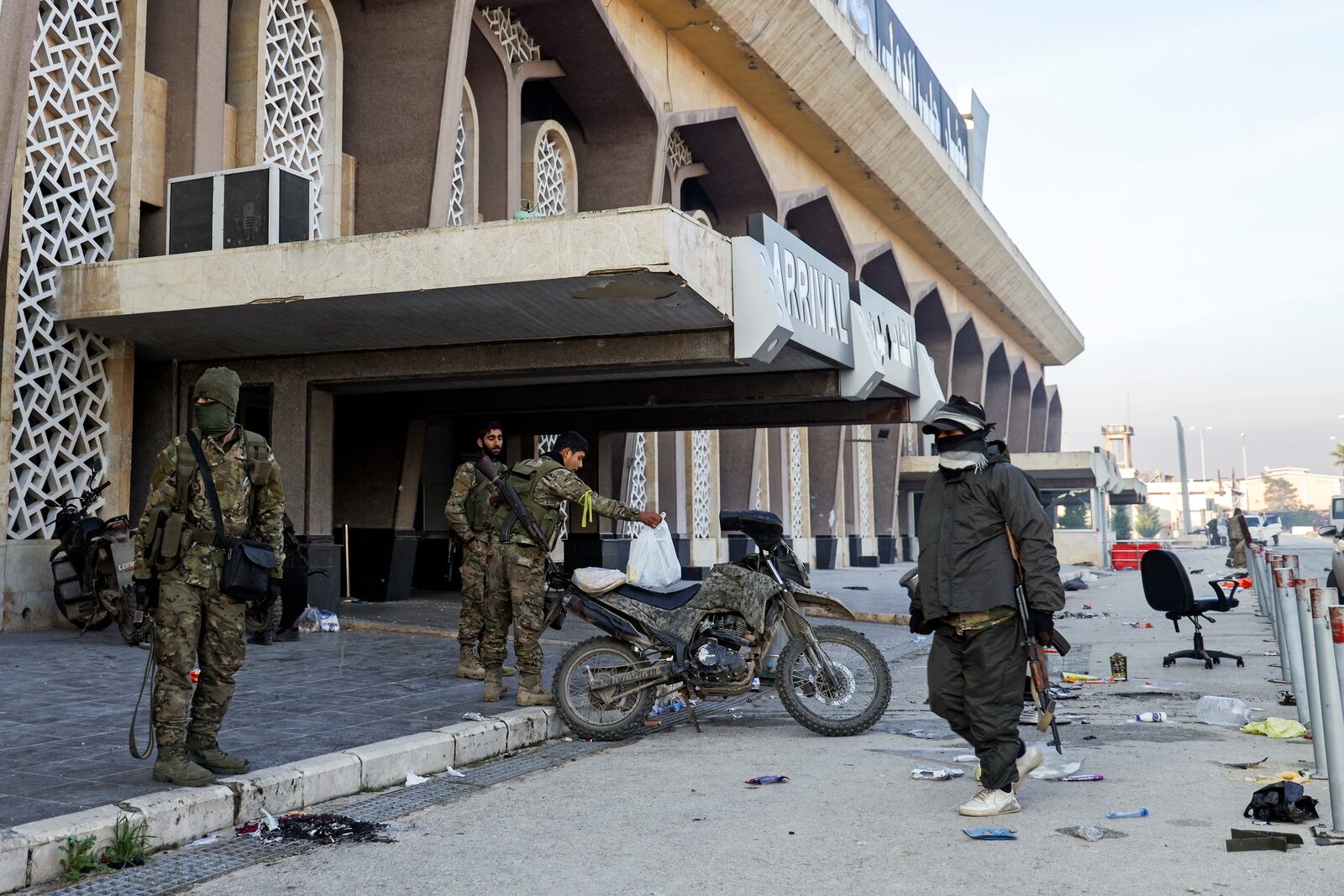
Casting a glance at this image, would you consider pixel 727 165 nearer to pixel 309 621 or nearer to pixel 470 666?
pixel 309 621

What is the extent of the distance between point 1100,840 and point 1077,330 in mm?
57609

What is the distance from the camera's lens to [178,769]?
461 cm

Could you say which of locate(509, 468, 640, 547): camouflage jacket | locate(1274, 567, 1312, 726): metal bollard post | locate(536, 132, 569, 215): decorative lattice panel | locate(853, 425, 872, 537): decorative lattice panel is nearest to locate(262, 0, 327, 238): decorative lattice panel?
locate(536, 132, 569, 215): decorative lattice panel

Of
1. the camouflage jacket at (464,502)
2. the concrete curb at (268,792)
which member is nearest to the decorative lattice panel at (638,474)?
the camouflage jacket at (464,502)

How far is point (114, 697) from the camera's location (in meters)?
6.96

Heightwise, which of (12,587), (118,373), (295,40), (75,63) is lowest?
(12,587)

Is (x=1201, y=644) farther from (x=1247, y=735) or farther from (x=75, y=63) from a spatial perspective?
(x=75, y=63)

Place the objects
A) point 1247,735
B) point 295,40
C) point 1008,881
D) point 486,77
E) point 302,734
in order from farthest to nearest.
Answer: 1. point 486,77
2. point 295,40
3. point 1247,735
4. point 302,734
5. point 1008,881

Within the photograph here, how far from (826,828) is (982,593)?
3.77 ft

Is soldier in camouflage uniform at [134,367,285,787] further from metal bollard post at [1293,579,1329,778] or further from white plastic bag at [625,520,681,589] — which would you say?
metal bollard post at [1293,579,1329,778]

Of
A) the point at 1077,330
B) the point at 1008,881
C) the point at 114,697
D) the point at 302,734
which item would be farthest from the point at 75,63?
the point at 1077,330

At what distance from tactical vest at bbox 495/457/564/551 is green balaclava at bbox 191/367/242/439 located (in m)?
2.39

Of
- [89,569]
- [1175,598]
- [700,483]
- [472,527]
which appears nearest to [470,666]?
[472,527]

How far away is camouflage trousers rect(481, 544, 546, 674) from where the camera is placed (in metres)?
6.99
